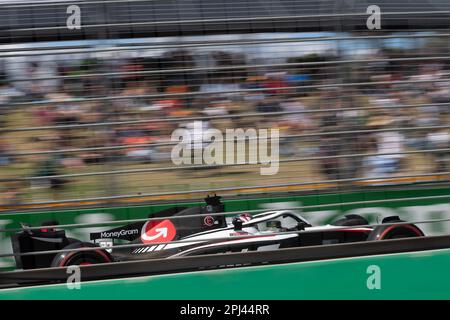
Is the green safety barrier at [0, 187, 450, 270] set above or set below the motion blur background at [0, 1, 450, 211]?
below

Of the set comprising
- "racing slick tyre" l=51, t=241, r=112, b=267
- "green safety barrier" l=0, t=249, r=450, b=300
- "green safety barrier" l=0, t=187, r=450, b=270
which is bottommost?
"green safety barrier" l=0, t=249, r=450, b=300

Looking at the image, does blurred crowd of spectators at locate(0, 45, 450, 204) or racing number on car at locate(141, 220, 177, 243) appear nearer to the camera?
blurred crowd of spectators at locate(0, 45, 450, 204)

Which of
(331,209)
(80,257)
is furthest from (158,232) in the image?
(331,209)

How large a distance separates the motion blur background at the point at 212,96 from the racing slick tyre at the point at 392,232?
0.32 metres

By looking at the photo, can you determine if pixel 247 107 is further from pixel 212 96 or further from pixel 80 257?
pixel 80 257

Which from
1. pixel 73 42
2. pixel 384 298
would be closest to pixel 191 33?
pixel 73 42

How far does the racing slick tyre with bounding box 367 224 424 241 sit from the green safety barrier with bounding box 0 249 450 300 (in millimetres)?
229

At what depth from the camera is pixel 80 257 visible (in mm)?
4371

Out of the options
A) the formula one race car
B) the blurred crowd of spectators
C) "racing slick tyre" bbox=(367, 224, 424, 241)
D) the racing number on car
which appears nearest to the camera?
the blurred crowd of spectators

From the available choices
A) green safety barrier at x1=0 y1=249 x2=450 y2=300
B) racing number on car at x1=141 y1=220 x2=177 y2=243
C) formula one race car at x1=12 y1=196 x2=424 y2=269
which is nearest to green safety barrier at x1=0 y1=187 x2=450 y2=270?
formula one race car at x1=12 y1=196 x2=424 y2=269

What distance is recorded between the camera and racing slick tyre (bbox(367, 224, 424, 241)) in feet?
15.0

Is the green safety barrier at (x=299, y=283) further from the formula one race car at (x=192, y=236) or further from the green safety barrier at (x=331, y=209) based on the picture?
the green safety barrier at (x=331, y=209)

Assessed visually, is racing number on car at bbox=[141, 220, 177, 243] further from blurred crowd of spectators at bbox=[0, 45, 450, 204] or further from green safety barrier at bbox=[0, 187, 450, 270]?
blurred crowd of spectators at bbox=[0, 45, 450, 204]
